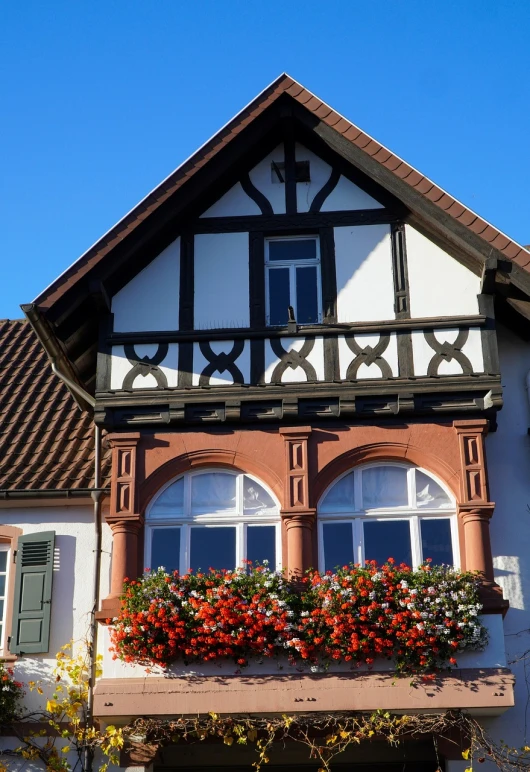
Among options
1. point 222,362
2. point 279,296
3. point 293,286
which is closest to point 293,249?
point 293,286

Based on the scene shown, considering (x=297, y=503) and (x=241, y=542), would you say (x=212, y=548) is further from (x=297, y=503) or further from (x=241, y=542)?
(x=297, y=503)

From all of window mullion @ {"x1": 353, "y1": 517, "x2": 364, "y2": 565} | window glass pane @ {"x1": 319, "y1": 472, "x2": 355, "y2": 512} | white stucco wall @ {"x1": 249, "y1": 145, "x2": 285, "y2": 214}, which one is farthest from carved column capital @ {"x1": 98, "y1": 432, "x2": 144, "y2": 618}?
white stucco wall @ {"x1": 249, "y1": 145, "x2": 285, "y2": 214}

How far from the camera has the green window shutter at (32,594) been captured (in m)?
14.4

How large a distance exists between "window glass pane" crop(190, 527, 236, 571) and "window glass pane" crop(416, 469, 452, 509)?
7.03 feet

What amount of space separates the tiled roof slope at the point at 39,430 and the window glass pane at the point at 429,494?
3.86m

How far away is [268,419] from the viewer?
1438 cm

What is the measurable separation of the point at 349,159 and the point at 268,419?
3337 mm

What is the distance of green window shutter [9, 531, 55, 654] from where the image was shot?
47.2 feet

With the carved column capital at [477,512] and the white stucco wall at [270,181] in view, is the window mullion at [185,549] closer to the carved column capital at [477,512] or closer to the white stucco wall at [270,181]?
the carved column capital at [477,512]

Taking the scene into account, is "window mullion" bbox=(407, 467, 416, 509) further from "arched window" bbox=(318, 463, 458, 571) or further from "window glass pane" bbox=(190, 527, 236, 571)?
"window glass pane" bbox=(190, 527, 236, 571)

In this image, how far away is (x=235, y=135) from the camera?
15.1m

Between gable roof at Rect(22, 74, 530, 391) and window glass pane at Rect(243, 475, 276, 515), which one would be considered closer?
window glass pane at Rect(243, 475, 276, 515)

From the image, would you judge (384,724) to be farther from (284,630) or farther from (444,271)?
(444,271)

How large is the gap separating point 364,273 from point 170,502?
3591 millimetres
